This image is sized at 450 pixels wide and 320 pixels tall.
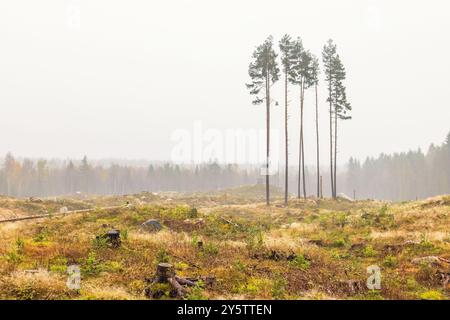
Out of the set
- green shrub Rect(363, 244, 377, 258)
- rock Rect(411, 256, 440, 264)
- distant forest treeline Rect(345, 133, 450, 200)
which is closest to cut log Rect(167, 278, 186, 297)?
rock Rect(411, 256, 440, 264)

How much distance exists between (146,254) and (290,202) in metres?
29.3

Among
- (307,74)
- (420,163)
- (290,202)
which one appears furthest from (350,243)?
(420,163)

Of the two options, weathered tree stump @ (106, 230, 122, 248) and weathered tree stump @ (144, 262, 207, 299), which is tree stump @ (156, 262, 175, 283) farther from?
weathered tree stump @ (106, 230, 122, 248)

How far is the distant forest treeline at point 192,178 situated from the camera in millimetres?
118688

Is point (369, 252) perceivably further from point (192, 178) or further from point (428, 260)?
point (192, 178)

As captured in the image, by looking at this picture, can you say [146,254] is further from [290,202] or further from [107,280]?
[290,202]

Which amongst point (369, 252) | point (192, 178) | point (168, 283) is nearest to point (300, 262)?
point (369, 252)

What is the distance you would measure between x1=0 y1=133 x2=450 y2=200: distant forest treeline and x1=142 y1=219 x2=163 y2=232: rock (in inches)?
3920

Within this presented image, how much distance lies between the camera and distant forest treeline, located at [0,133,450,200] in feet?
389

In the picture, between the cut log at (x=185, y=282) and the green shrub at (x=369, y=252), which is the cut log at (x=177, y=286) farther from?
the green shrub at (x=369, y=252)

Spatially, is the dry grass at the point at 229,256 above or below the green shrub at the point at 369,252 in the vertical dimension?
above

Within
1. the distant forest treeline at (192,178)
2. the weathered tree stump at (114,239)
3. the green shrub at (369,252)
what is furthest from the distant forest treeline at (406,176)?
the weathered tree stump at (114,239)

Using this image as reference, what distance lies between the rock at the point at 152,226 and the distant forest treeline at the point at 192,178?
327ft

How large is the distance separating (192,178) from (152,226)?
143 meters
